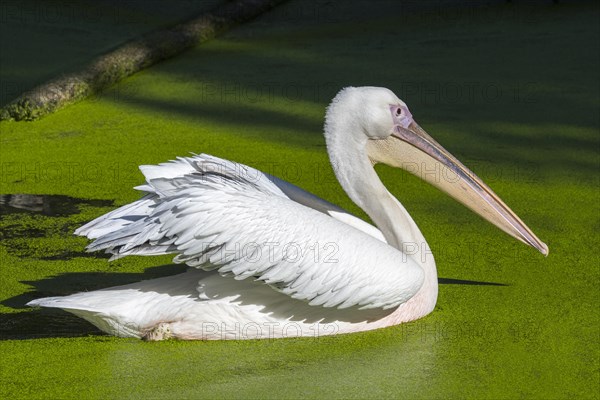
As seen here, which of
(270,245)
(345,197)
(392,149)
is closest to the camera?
(270,245)

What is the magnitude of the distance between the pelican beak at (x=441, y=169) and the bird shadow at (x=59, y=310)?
11.1 inches

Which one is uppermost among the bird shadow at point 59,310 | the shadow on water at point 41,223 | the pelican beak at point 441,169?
the pelican beak at point 441,169

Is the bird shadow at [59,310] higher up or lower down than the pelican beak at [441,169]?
lower down

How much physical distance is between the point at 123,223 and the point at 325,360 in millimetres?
810

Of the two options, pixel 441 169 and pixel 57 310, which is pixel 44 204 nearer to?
pixel 57 310

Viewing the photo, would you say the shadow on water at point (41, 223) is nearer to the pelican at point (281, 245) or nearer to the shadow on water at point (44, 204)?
the shadow on water at point (44, 204)

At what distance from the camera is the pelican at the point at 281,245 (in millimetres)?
3484

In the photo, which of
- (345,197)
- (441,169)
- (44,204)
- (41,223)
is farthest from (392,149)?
(44,204)

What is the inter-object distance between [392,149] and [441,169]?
193mm

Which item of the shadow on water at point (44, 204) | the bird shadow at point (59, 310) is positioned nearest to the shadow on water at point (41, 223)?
the shadow on water at point (44, 204)

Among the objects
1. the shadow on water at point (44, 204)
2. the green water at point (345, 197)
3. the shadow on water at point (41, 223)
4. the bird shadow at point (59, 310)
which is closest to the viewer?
the green water at point (345, 197)

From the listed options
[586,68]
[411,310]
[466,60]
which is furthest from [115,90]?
[411,310]

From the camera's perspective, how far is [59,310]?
3945mm

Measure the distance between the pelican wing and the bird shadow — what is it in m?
0.35
